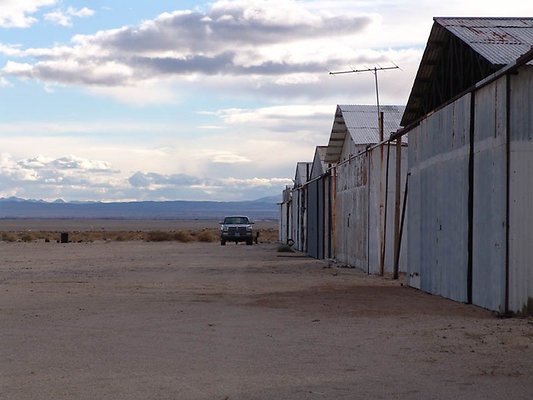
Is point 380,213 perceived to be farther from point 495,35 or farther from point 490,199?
point 490,199

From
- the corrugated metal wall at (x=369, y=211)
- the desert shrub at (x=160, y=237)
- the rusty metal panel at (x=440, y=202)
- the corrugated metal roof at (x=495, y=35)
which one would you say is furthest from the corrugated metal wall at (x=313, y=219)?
the desert shrub at (x=160, y=237)

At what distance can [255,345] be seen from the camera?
9.23 metres

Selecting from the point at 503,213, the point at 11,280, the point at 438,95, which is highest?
the point at 438,95

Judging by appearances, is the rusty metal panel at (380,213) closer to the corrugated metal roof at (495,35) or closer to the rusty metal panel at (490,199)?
the corrugated metal roof at (495,35)

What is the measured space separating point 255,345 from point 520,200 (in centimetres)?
456

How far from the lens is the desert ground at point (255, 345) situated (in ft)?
22.8

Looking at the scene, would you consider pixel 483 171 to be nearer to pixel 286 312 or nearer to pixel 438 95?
pixel 286 312

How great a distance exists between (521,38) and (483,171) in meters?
3.21

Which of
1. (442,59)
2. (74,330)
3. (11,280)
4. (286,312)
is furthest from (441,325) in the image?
(11,280)

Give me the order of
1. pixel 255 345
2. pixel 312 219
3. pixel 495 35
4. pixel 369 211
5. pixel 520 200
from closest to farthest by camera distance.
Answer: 1. pixel 255 345
2. pixel 520 200
3. pixel 495 35
4. pixel 369 211
5. pixel 312 219

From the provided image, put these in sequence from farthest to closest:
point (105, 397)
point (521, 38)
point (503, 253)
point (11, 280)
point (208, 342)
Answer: point (11, 280), point (521, 38), point (503, 253), point (208, 342), point (105, 397)

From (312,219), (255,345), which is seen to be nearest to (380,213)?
(255,345)

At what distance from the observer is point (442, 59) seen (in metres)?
17.2

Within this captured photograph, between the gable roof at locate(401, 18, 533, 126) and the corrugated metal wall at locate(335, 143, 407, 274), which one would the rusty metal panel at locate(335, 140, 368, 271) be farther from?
the gable roof at locate(401, 18, 533, 126)
